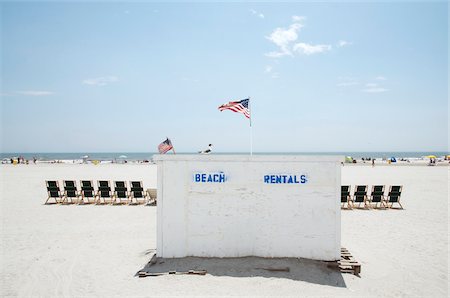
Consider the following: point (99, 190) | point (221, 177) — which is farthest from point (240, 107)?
point (99, 190)

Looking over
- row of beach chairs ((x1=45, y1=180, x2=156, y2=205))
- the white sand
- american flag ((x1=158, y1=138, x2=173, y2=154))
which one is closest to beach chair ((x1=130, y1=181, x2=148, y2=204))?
row of beach chairs ((x1=45, y1=180, x2=156, y2=205))

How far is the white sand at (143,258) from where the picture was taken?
5.40 m

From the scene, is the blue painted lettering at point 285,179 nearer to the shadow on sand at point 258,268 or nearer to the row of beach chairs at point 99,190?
the shadow on sand at point 258,268

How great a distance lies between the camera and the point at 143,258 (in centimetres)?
695

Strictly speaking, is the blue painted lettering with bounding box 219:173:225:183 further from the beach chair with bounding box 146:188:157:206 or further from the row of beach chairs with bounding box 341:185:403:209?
the row of beach chairs with bounding box 341:185:403:209

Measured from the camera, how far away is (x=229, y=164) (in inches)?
263

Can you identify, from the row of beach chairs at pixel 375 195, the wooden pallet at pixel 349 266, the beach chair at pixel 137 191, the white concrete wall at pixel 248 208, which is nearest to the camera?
the wooden pallet at pixel 349 266

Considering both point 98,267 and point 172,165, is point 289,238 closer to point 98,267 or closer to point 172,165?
point 172,165

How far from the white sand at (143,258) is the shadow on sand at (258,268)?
0.48 feet

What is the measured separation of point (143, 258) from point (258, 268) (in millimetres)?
2677

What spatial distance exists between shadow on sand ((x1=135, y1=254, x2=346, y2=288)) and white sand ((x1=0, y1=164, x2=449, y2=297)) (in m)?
0.15

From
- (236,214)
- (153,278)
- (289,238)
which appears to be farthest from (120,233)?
(289,238)

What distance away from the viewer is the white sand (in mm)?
5402

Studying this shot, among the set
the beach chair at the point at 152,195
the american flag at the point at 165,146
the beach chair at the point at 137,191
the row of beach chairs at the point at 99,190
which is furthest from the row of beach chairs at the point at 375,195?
the beach chair at the point at 137,191
